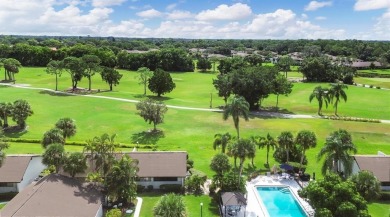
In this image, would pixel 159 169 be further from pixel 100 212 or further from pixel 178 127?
pixel 178 127

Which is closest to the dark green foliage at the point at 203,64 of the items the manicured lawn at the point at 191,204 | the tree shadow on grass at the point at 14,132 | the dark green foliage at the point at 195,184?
the tree shadow on grass at the point at 14,132

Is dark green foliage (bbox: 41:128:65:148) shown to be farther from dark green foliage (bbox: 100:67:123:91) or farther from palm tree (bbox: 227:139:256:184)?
dark green foliage (bbox: 100:67:123:91)

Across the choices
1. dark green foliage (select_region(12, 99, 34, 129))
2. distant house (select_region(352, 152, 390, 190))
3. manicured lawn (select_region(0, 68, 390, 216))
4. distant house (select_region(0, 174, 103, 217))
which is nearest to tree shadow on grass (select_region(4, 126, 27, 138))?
manicured lawn (select_region(0, 68, 390, 216))

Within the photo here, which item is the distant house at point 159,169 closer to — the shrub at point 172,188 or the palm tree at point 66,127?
the shrub at point 172,188

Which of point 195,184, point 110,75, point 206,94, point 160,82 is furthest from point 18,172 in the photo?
point 206,94

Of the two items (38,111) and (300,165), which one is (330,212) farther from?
(38,111)
